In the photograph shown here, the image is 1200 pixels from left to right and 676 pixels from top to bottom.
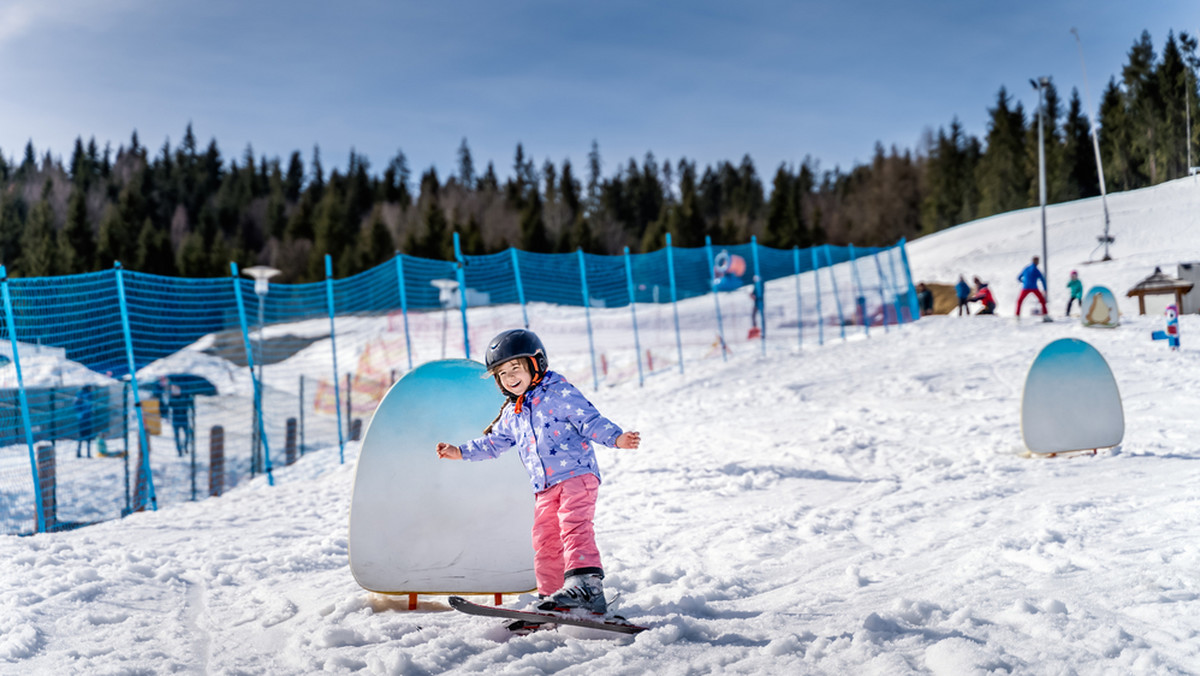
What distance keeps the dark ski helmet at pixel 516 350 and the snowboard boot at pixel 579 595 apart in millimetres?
849

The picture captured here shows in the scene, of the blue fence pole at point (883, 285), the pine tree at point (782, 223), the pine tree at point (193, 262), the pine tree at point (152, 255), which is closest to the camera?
the blue fence pole at point (883, 285)

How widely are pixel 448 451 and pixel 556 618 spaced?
32.5 inches

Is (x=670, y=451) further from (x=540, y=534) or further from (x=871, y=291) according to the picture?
(x=871, y=291)

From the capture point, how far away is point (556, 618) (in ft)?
9.77

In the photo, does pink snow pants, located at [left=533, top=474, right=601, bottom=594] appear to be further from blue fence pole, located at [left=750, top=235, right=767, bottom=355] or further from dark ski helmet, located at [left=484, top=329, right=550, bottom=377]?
blue fence pole, located at [left=750, top=235, right=767, bottom=355]

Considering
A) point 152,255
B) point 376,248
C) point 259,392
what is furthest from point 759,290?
point 152,255

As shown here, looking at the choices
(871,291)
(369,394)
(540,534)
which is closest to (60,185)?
(369,394)

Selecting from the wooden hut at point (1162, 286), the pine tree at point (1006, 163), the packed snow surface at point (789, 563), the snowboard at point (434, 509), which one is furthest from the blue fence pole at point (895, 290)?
the snowboard at point (434, 509)

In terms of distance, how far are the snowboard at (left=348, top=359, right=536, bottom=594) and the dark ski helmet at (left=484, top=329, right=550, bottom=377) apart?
19.6 inches

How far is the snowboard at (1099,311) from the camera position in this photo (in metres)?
14.0

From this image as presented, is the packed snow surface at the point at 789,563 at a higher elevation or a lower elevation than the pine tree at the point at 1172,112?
lower

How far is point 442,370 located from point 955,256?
3387 cm

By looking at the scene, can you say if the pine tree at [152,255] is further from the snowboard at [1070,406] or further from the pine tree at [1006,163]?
the snowboard at [1070,406]

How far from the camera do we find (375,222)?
2147 inches
